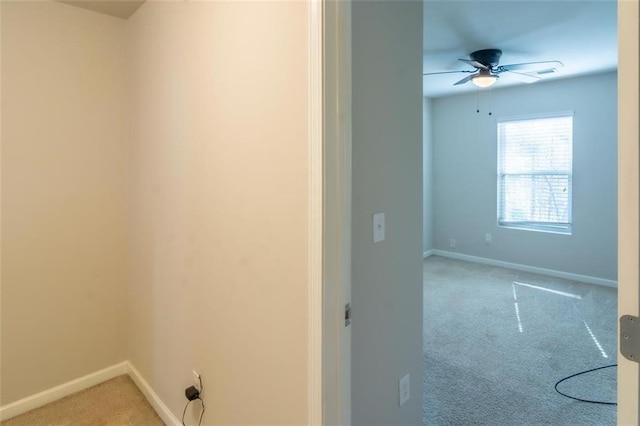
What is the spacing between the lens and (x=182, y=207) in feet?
5.89

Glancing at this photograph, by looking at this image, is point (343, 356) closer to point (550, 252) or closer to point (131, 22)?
point (131, 22)

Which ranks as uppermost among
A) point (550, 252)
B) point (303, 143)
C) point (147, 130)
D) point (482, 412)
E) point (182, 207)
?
point (147, 130)

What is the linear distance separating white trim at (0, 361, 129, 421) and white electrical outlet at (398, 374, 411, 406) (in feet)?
6.25

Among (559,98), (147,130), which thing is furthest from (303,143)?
(559,98)

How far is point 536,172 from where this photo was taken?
16.1 ft

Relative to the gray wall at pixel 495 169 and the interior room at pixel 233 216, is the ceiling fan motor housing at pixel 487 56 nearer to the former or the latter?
the interior room at pixel 233 216

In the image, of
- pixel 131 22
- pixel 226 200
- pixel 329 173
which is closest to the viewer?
pixel 329 173

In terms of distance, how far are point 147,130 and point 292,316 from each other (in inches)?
60.8

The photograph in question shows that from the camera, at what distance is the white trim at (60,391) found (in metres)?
2.10

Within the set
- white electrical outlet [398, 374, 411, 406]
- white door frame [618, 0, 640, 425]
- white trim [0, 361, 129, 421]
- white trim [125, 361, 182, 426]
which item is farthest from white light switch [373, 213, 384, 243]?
white trim [0, 361, 129, 421]

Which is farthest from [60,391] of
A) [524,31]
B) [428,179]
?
[428,179]

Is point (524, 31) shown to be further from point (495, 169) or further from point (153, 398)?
point (153, 398)

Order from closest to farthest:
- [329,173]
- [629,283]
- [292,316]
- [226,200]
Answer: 1. [629,283]
2. [329,173]
3. [292,316]
4. [226,200]

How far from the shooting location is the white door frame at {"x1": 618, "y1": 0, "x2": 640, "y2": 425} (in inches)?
28.4
